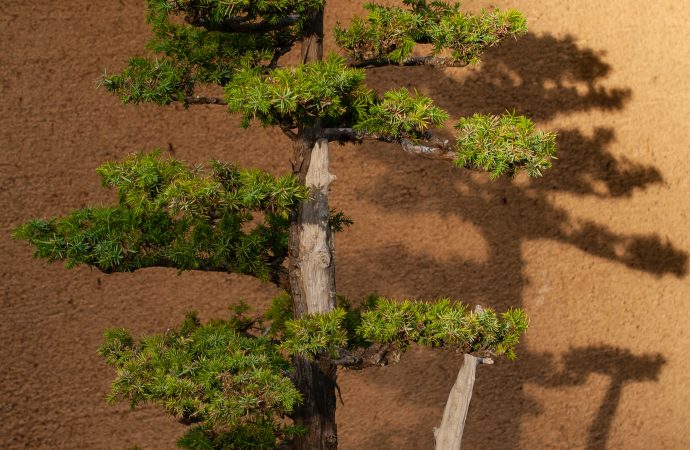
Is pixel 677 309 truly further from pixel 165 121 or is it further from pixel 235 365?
pixel 235 365

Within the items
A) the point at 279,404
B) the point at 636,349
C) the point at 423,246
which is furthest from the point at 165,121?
the point at 636,349

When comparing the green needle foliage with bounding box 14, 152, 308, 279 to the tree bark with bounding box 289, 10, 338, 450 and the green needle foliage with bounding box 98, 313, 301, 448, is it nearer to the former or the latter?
the tree bark with bounding box 289, 10, 338, 450

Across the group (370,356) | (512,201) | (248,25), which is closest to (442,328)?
(370,356)

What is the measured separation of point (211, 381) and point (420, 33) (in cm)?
98

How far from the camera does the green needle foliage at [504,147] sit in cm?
211

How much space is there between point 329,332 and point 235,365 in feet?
0.75

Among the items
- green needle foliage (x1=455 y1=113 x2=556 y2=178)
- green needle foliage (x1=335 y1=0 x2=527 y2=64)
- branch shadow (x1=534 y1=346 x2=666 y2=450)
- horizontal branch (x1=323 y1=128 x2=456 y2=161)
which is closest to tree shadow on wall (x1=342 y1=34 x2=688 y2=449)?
branch shadow (x1=534 y1=346 x2=666 y2=450)

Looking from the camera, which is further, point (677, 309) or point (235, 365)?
point (677, 309)

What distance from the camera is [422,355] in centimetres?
371

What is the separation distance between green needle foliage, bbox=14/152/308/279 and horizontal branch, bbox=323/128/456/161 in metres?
0.17

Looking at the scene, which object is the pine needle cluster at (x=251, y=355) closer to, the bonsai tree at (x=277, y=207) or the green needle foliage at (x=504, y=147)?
the bonsai tree at (x=277, y=207)

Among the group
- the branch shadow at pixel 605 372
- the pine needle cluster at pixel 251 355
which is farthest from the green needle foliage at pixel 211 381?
the branch shadow at pixel 605 372

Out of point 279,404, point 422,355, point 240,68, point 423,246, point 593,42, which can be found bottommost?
point 422,355

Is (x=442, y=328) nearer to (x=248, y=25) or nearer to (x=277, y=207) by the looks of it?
(x=277, y=207)
